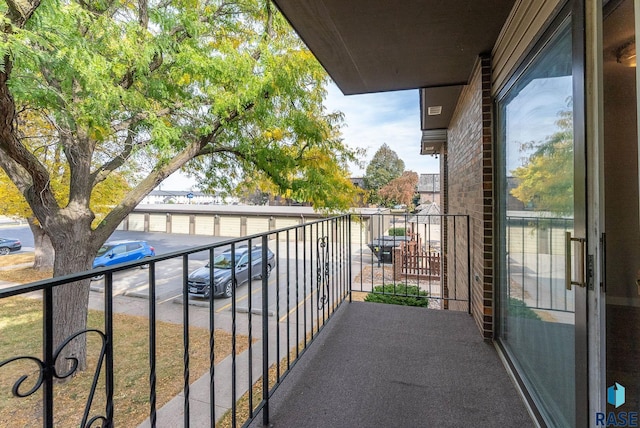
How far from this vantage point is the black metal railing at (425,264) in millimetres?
3855

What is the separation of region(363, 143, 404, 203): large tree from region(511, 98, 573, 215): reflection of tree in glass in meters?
27.0

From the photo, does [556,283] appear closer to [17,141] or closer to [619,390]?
[619,390]

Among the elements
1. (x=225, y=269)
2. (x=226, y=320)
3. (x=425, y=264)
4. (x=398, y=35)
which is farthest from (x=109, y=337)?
(x=425, y=264)

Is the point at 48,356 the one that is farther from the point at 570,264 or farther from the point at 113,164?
the point at 113,164

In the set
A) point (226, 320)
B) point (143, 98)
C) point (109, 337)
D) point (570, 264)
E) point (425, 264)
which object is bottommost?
point (226, 320)

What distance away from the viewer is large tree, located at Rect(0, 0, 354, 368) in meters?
3.72

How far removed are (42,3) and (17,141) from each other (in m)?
1.79

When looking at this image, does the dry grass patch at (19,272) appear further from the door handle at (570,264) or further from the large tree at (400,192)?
the large tree at (400,192)

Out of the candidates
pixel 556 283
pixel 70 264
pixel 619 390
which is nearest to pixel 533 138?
pixel 556 283

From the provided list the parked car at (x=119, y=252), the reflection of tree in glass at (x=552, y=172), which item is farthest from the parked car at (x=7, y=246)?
the reflection of tree in glass at (x=552, y=172)

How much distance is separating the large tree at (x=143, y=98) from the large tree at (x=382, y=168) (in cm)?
2306

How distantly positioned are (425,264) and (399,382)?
8423 millimetres

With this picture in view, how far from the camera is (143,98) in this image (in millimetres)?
4734

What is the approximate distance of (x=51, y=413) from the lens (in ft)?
2.46
